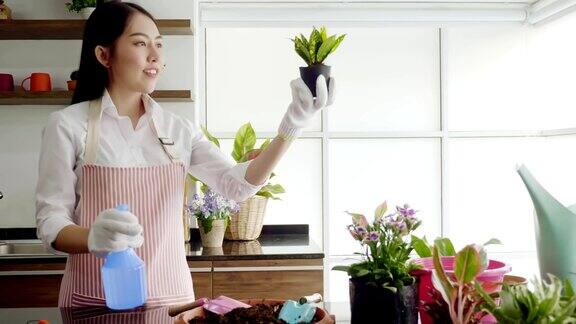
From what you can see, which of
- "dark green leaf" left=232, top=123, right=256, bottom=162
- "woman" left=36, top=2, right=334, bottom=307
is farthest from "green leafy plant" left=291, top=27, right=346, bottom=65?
"dark green leaf" left=232, top=123, right=256, bottom=162

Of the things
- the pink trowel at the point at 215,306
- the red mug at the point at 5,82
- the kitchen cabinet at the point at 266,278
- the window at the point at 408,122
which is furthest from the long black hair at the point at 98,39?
the window at the point at 408,122

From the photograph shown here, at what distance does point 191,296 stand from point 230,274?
2.74 ft

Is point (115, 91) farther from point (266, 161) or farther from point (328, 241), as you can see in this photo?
point (328, 241)

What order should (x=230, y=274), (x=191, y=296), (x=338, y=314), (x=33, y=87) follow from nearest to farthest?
(x=338, y=314) < (x=191, y=296) < (x=230, y=274) < (x=33, y=87)

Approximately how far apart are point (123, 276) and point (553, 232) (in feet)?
3.50

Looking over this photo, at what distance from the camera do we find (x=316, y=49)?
4.50ft

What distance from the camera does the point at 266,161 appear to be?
175 cm

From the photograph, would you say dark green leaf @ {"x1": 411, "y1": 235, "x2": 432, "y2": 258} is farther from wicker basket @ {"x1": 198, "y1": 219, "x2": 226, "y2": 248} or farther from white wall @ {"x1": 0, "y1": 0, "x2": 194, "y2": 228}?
white wall @ {"x1": 0, "y1": 0, "x2": 194, "y2": 228}

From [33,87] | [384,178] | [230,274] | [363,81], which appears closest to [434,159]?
[384,178]

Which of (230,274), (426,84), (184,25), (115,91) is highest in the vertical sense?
(184,25)

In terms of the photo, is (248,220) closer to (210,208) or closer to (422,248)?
(210,208)

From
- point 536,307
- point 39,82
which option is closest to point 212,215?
point 39,82

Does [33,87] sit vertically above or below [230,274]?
above

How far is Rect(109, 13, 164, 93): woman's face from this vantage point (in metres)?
1.69
